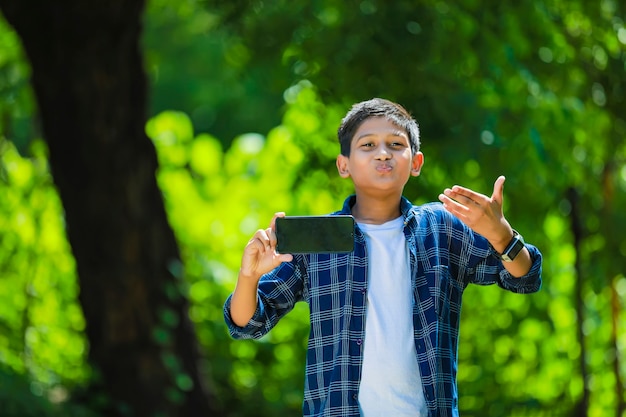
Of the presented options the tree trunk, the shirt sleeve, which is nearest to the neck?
the shirt sleeve

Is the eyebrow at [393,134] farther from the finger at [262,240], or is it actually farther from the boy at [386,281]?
the finger at [262,240]

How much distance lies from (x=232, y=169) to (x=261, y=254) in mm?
4034

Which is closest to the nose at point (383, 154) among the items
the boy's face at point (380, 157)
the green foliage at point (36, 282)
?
the boy's face at point (380, 157)

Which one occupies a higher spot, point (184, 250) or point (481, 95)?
point (481, 95)

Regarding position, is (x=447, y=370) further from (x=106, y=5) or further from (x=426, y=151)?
(x=106, y=5)

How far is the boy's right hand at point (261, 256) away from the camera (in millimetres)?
2543

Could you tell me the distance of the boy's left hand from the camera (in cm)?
250

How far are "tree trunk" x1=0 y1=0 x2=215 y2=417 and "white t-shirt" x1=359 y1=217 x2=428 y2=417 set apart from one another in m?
3.30

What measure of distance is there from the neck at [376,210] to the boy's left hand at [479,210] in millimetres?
217

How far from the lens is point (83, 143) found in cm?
564

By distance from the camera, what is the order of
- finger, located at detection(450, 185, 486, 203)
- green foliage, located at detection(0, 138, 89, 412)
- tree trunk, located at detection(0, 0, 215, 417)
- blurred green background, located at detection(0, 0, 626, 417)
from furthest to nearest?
green foliage, located at detection(0, 138, 89, 412) < tree trunk, located at detection(0, 0, 215, 417) < blurred green background, located at detection(0, 0, 626, 417) < finger, located at detection(450, 185, 486, 203)

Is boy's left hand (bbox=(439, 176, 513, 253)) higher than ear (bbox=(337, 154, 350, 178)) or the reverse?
the reverse

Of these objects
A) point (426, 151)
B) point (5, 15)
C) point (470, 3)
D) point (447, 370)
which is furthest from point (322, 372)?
point (5, 15)

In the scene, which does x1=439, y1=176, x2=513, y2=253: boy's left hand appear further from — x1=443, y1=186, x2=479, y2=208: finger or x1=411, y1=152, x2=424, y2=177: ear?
x1=411, y1=152, x2=424, y2=177: ear
